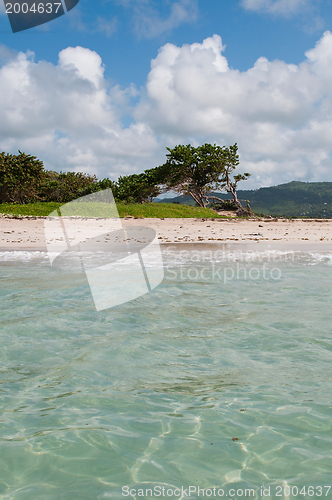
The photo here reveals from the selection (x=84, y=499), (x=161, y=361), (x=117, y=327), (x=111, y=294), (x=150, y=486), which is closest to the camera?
(x=84, y=499)

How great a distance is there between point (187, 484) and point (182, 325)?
330cm

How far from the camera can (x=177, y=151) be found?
43344 mm

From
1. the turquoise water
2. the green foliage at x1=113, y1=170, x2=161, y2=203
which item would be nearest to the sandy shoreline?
the turquoise water

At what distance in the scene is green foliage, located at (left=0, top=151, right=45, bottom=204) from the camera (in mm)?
42812

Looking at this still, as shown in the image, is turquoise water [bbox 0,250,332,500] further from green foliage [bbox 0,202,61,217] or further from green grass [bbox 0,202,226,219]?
green grass [bbox 0,202,226,219]

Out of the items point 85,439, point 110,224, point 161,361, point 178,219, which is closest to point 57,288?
point 161,361

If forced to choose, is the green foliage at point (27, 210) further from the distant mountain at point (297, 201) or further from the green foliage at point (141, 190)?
the distant mountain at point (297, 201)

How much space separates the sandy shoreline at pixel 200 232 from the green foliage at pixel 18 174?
70.2 feet

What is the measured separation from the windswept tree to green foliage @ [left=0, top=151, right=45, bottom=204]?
15.8 meters

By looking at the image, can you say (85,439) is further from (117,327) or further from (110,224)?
(110,224)

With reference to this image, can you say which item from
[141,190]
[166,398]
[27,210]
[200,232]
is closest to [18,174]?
[141,190]

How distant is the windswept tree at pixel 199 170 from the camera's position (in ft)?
141

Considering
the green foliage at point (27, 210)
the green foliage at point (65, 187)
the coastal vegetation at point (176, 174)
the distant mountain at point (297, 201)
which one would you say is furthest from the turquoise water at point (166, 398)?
the distant mountain at point (297, 201)

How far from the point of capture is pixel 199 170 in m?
44.3
